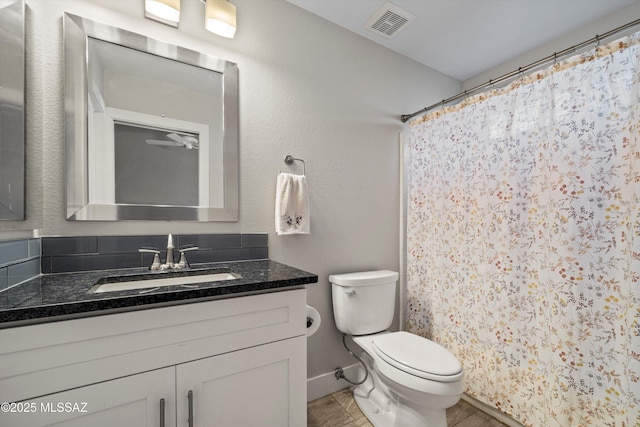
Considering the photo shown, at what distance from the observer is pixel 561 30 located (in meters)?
1.79

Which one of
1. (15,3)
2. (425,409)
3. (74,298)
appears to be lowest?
(425,409)

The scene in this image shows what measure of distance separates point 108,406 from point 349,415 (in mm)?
1238

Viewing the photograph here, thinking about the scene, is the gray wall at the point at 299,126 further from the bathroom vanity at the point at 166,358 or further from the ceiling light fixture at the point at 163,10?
the bathroom vanity at the point at 166,358

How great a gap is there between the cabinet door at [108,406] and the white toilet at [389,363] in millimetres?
966

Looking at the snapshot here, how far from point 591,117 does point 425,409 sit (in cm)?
151

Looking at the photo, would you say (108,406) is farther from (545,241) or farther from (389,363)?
(545,241)

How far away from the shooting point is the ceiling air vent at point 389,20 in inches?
64.4

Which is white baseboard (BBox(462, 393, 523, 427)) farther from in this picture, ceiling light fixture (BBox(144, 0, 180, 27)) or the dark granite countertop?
ceiling light fixture (BBox(144, 0, 180, 27))

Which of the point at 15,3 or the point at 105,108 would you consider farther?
the point at 105,108

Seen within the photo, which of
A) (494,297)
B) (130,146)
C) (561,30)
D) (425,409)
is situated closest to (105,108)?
(130,146)

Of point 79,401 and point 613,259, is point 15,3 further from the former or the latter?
point 613,259

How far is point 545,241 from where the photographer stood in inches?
52.5

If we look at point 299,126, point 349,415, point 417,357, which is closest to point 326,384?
point 349,415

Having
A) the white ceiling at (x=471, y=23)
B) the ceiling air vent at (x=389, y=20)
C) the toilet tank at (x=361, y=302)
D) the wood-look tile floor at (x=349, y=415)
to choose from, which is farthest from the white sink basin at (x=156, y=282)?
the ceiling air vent at (x=389, y=20)
